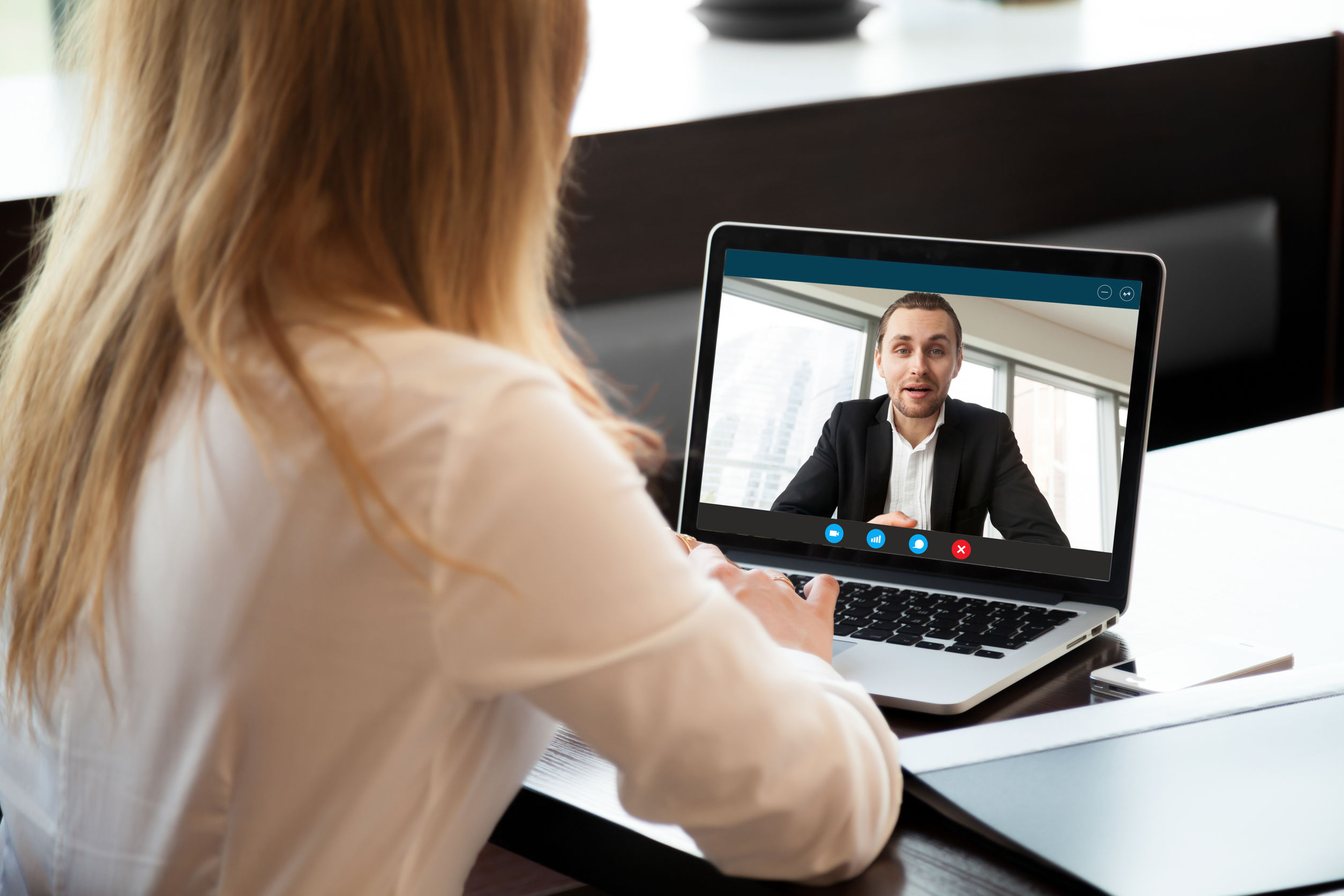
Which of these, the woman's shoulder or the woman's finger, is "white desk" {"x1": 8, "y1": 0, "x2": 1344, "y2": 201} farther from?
the woman's shoulder

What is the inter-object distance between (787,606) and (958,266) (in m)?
0.36

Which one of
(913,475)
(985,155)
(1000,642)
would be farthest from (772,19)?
(1000,642)

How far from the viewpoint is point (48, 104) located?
1865mm

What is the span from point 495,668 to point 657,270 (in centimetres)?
147

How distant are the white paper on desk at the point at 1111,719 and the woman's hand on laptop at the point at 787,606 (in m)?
0.08

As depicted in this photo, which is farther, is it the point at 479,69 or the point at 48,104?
the point at 48,104

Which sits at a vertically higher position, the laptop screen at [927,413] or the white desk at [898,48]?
the white desk at [898,48]

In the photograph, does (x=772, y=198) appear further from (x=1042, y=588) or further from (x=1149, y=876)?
(x=1149, y=876)

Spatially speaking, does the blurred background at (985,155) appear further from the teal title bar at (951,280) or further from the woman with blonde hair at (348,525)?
the woman with blonde hair at (348,525)

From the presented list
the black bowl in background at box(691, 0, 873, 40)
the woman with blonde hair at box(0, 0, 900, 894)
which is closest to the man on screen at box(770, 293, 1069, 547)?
the woman with blonde hair at box(0, 0, 900, 894)

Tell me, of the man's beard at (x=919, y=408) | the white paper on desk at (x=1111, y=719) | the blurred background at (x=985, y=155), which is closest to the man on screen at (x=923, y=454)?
the man's beard at (x=919, y=408)

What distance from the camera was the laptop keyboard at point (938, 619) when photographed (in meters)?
0.95

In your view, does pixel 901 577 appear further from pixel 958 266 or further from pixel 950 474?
pixel 958 266

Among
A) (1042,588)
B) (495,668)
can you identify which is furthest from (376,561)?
(1042,588)
